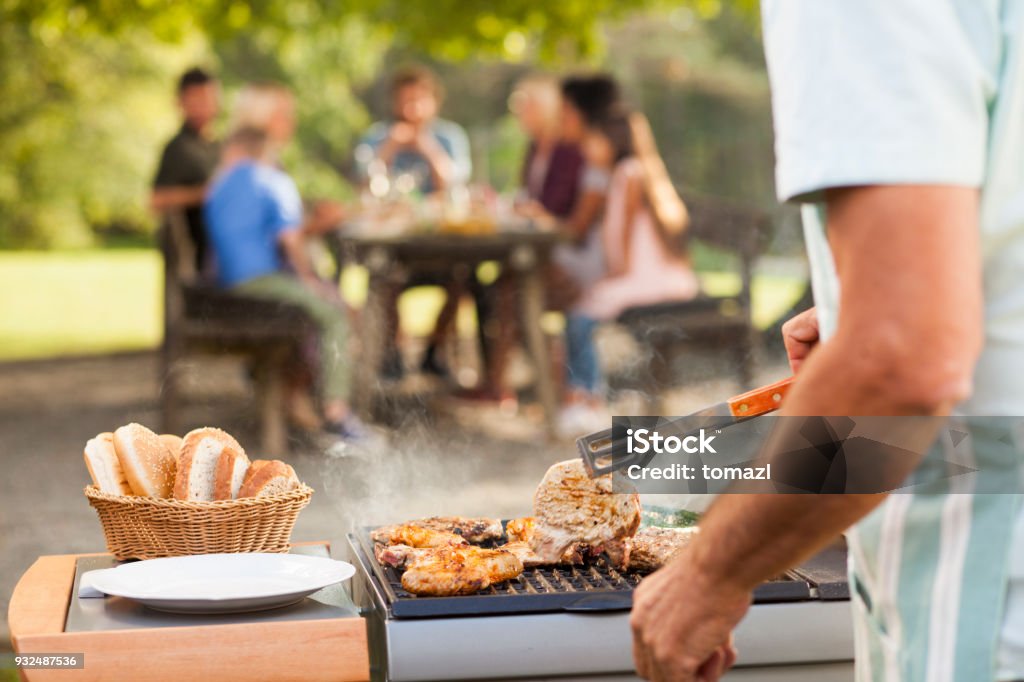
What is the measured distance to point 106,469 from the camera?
6.19 feet

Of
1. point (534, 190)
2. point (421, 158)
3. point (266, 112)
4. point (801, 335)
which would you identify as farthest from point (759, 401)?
point (421, 158)

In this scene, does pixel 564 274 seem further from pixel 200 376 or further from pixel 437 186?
pixel 200 376

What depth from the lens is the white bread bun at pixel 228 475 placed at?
1896 mm

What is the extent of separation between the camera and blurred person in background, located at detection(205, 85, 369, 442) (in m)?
6.20

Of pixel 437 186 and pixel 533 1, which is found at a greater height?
pixel 533 1

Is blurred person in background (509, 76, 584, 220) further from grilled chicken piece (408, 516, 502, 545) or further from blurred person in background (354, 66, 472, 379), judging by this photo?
grilled chicken piece (408, 516, 502, 545)

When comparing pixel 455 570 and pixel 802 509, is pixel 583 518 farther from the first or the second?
pixel 802 509

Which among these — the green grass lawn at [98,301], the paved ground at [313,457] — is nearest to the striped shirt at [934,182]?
the paved ground at [313,457]

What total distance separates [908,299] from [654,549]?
37.2 inches

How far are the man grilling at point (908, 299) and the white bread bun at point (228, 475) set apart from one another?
3.07 feet

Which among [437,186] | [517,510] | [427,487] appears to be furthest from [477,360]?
[517,510]

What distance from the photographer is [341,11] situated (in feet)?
27.0

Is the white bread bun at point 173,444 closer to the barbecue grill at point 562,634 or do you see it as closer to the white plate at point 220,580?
the white plate at point 220,580

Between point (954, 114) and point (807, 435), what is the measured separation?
294 millimetres
